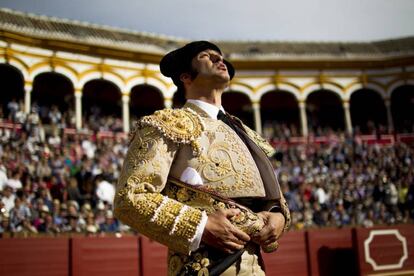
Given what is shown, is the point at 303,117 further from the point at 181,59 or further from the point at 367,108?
the point at 181,59

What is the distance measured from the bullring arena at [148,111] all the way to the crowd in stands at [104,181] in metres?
0.03

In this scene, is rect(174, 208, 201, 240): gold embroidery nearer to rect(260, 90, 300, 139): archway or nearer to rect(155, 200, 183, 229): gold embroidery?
rect(155, 200, 183, 229): gold embroidery

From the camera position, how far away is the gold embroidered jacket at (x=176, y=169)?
1401 millimetres

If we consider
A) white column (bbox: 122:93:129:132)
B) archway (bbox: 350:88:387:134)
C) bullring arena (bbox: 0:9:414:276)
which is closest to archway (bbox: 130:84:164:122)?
bullring arena (bbox: 0:9:414:276)

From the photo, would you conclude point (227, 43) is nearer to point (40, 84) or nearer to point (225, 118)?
point (40, 84)

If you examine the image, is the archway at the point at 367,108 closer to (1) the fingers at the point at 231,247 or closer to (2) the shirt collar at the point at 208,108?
(2) the shirt collar at the point at 208,108

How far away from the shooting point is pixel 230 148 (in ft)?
5.41

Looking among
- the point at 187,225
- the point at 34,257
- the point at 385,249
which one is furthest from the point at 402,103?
the point at 187,225

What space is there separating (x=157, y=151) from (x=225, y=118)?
0.38 metres

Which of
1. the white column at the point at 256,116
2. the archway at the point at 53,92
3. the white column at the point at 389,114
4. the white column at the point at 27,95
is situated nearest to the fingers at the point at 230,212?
the white column at the point at 27,95

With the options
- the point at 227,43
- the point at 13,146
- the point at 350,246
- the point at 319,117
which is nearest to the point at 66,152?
the point at 13,146

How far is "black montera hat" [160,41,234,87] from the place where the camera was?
5.83 ft

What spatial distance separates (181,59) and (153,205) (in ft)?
2.05

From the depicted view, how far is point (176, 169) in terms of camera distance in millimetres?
1574
